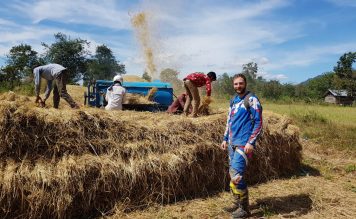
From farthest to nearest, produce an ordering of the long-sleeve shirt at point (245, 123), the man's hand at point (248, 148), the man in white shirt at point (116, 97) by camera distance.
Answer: the man in white shirt at point (116, 97) < the long-sleeve shirt at point (245, 123) < the man's hand at point (248, 148)

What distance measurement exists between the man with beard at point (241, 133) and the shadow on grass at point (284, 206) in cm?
38

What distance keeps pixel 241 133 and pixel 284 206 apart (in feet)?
5.28

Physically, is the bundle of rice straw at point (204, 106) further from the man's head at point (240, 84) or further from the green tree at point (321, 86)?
the green tree at point (321, 86)

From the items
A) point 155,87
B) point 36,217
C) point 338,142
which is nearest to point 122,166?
point 36,217

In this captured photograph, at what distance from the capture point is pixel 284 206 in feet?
18.3

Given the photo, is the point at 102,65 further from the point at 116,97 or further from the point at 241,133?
the point at 241,133

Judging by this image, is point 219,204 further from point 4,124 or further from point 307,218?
point 4,124

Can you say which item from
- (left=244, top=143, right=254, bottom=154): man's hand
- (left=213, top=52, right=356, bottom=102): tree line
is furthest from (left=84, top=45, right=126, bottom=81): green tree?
(left=244, top=143, right=254, bottom=154): man's hand

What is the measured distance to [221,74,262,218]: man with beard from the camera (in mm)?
4832

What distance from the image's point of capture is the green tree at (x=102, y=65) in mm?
33094

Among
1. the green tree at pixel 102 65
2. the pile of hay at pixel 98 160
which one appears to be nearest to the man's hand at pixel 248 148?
the pile of hay at pixel 98 160

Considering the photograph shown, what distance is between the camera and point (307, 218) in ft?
16.7

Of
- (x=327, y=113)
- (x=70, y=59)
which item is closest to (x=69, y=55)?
(x=70, y=59)

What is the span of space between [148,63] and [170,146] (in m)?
9.13
